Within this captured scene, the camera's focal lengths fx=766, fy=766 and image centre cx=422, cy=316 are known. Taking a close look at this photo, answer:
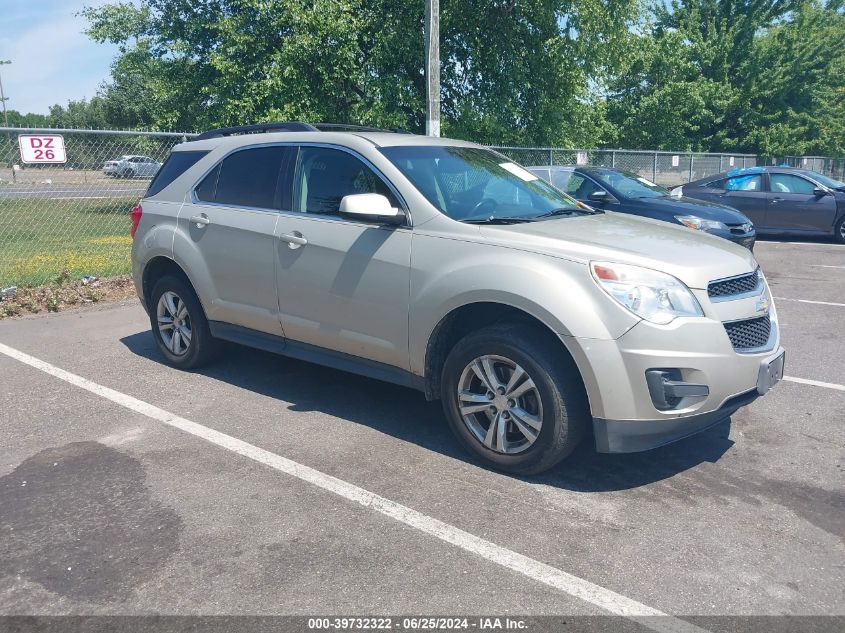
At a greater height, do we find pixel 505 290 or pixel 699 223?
pixel 505 290

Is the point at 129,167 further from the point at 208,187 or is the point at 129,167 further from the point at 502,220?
the point at 502,220

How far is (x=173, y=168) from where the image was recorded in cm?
614

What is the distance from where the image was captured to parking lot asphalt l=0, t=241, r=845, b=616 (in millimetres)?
3039

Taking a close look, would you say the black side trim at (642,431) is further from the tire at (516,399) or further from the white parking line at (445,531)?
the white parking line at (445,531)

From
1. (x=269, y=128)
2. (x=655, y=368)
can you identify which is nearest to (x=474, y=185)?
(x=655, y=368)

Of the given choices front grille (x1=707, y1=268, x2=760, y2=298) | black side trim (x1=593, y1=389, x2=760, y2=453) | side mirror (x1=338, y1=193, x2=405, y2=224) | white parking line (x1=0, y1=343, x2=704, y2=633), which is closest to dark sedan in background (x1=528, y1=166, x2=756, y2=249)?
front grille (x1=707, y1=268, x2=760, y2=298)

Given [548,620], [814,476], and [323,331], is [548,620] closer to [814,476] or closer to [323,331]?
[814,476]

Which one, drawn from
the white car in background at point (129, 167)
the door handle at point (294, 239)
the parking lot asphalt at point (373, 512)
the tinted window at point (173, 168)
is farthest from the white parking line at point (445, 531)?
the white car in background at point (129, 167)

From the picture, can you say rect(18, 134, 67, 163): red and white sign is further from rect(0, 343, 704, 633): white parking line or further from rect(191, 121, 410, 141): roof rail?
rect(0, 343, 704, 633): white parking line

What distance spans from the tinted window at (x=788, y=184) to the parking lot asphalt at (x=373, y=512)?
35.3ft

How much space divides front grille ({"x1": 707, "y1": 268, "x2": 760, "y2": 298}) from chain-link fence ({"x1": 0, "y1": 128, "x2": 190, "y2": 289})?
744 cm

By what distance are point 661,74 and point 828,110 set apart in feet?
21.5

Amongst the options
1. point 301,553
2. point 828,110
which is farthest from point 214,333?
point 828,110

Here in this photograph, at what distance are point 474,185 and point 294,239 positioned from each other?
1.21 metres
